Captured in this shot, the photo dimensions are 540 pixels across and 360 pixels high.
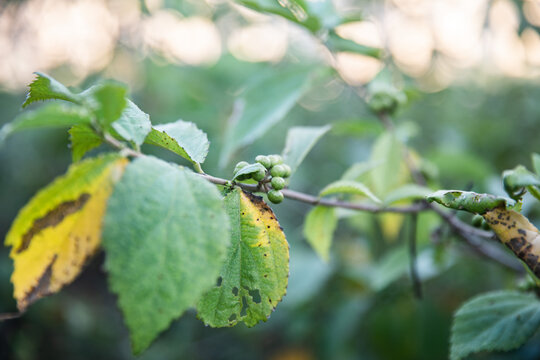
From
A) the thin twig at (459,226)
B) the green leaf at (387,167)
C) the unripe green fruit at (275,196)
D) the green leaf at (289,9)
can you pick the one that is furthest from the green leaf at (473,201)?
the green leaf at (289,9)

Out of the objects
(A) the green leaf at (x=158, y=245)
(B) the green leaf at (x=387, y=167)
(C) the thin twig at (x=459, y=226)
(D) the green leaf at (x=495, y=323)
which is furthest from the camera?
(B) the green leaf at (x=387, y=167)

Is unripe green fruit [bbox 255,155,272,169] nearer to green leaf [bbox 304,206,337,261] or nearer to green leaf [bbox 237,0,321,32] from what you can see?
green leaf [bbox 304,206,337,261]

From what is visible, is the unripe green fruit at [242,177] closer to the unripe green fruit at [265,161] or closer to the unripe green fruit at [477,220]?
the unripe green fruit at [265,161]

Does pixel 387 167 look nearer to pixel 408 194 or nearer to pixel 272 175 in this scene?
pixel 408 194

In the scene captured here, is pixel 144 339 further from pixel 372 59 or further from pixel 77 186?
pixel 372 59

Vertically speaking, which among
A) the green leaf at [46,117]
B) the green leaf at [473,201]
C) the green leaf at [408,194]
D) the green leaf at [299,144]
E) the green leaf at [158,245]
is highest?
the green leaf at [46,117]

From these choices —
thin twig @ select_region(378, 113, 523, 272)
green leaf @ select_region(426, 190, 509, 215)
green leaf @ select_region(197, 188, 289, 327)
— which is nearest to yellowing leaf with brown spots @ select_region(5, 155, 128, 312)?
green leaf @ select_region(197, 188, 289, 327)

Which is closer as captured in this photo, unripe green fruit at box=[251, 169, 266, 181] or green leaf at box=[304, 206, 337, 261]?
unripe green fruit at box=[251, 169, 266, 181]
